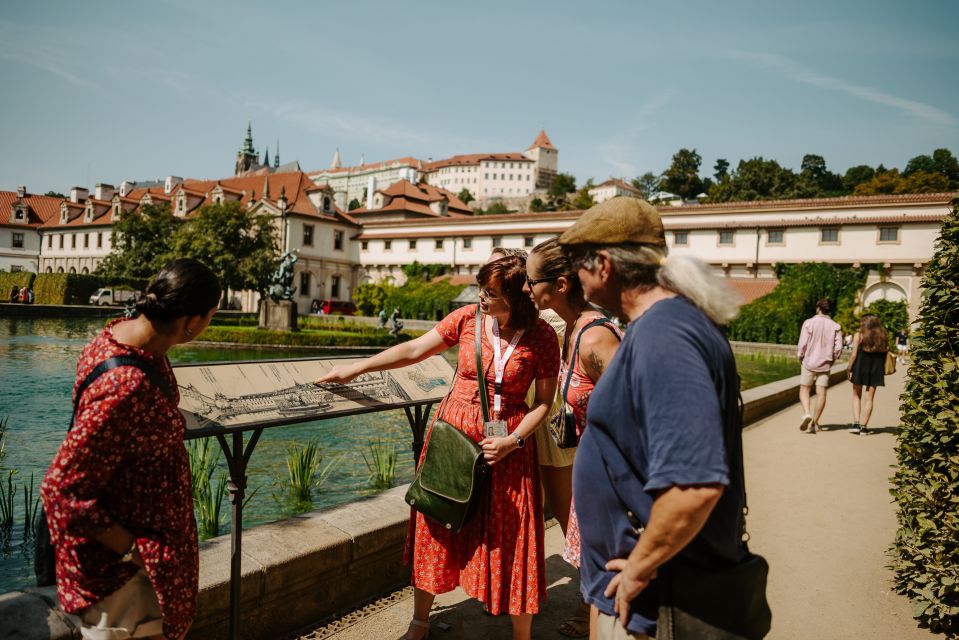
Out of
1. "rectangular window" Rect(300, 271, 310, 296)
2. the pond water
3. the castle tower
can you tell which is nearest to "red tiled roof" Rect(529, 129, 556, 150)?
the castle tower

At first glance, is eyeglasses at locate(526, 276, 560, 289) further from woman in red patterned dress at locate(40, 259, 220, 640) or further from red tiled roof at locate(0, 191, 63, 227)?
red tiled roof at locate(0, 191, 63, 227)

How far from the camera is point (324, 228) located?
2096 inches

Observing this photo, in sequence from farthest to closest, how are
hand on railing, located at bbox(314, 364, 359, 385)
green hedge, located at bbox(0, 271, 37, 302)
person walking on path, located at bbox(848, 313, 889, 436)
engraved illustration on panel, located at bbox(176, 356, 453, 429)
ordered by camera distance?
1. green hedge, located at bbox(0, 271, 37, 302)
2. person walking on path, located at bbox(848, 313, 889, 436)
3. hand on railing, located at bbox(314, 364, 359, 385)
4. engraved illustration on panel, located at bbox(176, 356, 453, 429)

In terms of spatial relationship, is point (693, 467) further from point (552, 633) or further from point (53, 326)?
point (53, 326)

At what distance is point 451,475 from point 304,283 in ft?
169

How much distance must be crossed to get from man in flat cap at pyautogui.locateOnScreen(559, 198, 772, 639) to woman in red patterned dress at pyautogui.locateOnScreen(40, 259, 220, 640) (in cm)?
114

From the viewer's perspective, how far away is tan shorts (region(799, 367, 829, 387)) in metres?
8.12

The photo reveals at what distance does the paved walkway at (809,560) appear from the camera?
9.94 ft

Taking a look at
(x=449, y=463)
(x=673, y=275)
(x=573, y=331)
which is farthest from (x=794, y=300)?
(x=673, y=275)

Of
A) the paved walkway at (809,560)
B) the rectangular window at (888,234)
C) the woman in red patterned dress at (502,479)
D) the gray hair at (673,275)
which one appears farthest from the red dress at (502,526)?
the rectangular window at (888,234)

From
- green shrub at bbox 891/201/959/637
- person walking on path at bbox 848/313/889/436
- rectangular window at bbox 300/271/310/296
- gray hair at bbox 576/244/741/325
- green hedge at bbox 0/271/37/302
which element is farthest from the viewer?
rectangular window at bbox 300/271/310/296

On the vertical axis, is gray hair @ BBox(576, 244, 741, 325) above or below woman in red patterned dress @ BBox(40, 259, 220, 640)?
above

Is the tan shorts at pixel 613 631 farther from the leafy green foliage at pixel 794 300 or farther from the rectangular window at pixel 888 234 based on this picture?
the rectangular window at pixel 888 234

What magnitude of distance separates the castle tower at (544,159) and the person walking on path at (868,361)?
343ft
